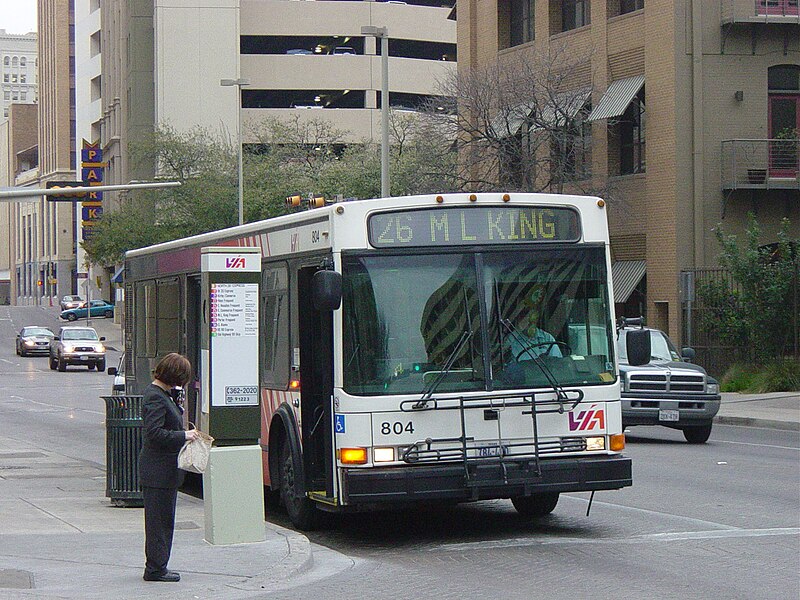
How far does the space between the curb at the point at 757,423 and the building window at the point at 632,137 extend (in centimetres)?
1242

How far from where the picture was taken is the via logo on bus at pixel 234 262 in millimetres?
11039

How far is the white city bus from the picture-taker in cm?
1092

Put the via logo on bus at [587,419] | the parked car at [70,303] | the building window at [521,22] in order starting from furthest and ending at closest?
the parked car at [70,303] → the building window at [521,22] → the via logo on bus at [587,419]

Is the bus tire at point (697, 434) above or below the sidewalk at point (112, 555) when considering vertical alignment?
below

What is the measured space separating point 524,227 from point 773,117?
26895 millimetres

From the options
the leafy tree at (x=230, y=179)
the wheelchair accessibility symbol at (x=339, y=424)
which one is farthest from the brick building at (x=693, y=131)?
the wheelchair accessibility symbol at (x=339, y=424)

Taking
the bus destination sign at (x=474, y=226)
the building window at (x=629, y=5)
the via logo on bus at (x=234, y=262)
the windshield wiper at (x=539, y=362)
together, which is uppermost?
the building window at (x=629, y=5)

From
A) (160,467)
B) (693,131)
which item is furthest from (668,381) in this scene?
(693,131)

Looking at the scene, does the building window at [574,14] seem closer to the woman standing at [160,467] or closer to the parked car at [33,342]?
the parked car at [33,342]

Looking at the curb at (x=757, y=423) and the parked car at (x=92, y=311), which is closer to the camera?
the curb at (x=757, y=423)

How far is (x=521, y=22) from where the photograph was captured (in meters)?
43.6

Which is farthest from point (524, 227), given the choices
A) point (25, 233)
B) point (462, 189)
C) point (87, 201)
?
point (25, 233)

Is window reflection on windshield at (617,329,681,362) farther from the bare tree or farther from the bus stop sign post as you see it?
the bare tree

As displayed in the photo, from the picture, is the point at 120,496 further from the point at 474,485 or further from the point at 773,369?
the point at 773,369
